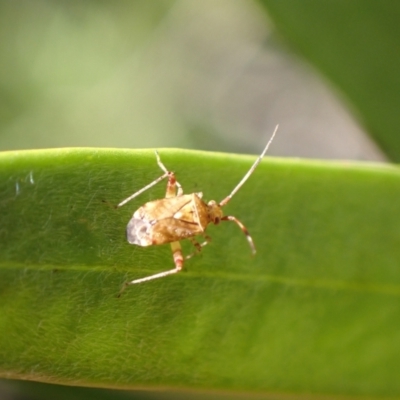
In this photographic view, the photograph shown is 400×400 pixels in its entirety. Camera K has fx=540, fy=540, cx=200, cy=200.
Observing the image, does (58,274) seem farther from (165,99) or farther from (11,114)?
(165,99)

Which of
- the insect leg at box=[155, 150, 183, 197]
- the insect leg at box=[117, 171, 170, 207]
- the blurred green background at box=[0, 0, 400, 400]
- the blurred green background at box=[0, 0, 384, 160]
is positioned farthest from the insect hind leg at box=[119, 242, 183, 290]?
the blurred green background at box=[0, 0, 384, 160]

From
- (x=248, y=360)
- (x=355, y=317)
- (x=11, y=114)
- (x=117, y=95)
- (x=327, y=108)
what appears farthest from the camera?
(x=327, y=108)

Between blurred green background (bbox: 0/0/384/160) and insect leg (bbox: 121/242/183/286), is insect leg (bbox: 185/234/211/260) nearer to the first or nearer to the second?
insect leg (bbox: 121/242/183/286)

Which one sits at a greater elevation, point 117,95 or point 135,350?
point 117,95

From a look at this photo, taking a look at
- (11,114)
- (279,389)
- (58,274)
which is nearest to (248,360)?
(279,389)

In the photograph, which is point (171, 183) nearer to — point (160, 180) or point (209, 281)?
point (160, 180)

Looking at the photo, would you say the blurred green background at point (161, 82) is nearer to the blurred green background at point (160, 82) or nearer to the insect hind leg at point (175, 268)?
the blurred green background at point (160, 82)

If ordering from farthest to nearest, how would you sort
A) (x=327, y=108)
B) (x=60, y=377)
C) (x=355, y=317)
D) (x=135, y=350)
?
(x=327, y=108) → (x=355, y=317) → (x=135, y=350) → (x=60, y=377)
